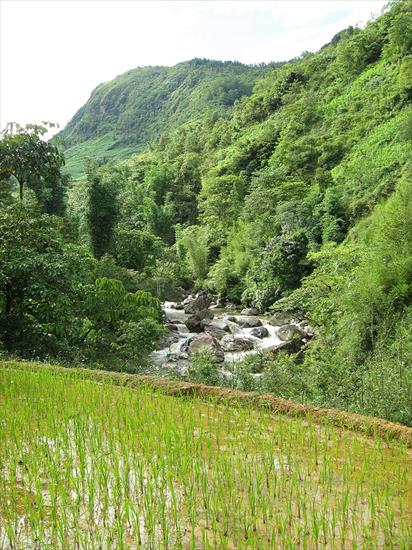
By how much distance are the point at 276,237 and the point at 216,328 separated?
9.02m

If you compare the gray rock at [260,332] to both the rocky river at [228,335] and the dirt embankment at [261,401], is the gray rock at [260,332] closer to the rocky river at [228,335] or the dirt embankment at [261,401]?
the rocky river at [228,335]

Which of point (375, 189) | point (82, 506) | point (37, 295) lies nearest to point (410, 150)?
point (375, 189)

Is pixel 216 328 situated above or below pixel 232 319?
above

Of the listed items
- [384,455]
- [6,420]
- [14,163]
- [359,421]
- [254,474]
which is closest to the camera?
[254,474]

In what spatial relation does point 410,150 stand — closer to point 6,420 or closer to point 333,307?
point 333,307

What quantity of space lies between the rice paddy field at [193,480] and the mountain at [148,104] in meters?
101

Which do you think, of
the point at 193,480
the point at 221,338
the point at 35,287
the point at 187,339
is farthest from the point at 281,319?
the point at 193,480

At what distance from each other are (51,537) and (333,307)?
11.1 metres

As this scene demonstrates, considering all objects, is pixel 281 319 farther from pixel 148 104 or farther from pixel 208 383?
pixel 148 104

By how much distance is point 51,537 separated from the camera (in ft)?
11.5

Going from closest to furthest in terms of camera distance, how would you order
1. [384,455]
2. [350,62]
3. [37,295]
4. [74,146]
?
1. [384,455]
2. [37,295]
3. [350,62]
4. [74,146]

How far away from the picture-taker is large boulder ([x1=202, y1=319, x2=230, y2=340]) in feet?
67.2

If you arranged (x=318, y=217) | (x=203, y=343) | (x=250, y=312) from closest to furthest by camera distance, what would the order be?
(x=203, y=343) < (x=250, y=312) < (x=318, y=217)

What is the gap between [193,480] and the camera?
4.24 metres
